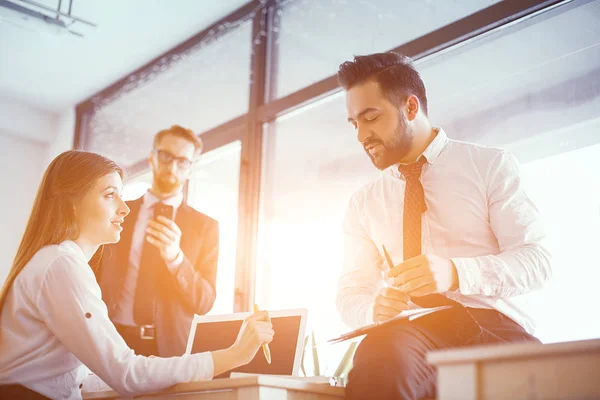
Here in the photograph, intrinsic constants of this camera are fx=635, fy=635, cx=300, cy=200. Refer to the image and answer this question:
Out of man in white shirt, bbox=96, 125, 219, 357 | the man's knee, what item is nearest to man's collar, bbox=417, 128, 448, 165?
the man's knee

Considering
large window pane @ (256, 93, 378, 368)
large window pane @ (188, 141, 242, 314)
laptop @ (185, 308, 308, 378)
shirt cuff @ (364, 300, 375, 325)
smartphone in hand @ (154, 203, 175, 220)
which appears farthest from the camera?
large window pane @ (188, 141, 242, 314)

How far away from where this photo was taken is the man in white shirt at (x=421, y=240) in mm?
1674

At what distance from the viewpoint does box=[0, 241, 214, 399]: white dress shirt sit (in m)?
1.61

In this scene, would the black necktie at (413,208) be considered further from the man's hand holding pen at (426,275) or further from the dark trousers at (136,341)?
the dark trousers at (136,341)

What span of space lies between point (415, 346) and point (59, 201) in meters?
1.11

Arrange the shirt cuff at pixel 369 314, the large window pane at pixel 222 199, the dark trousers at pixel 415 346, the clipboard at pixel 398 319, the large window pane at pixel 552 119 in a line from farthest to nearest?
the large window pane at pixel 222 199, the large window pane at pixel 552 119, the shirt cuff at pixel 369 314, the clipboard at pixel 398 319, the dark trousers at pixel 415 346

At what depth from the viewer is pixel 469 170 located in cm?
205

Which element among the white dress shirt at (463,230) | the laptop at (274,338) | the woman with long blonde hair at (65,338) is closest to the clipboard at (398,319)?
the white dress shirt at (463,230)

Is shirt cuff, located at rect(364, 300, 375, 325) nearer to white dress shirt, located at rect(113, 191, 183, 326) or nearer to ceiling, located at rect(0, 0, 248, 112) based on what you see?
white dress shirt, located at rect(113, 191, 183, 326)

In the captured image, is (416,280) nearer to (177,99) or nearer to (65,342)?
(65,342)

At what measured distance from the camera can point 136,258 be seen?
3.12 m

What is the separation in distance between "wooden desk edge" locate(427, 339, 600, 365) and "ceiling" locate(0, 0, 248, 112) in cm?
371

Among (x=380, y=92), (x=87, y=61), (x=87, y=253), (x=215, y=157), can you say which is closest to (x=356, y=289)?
(x=380, y=92)

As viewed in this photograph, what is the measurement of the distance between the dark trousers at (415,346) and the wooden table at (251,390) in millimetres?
129
